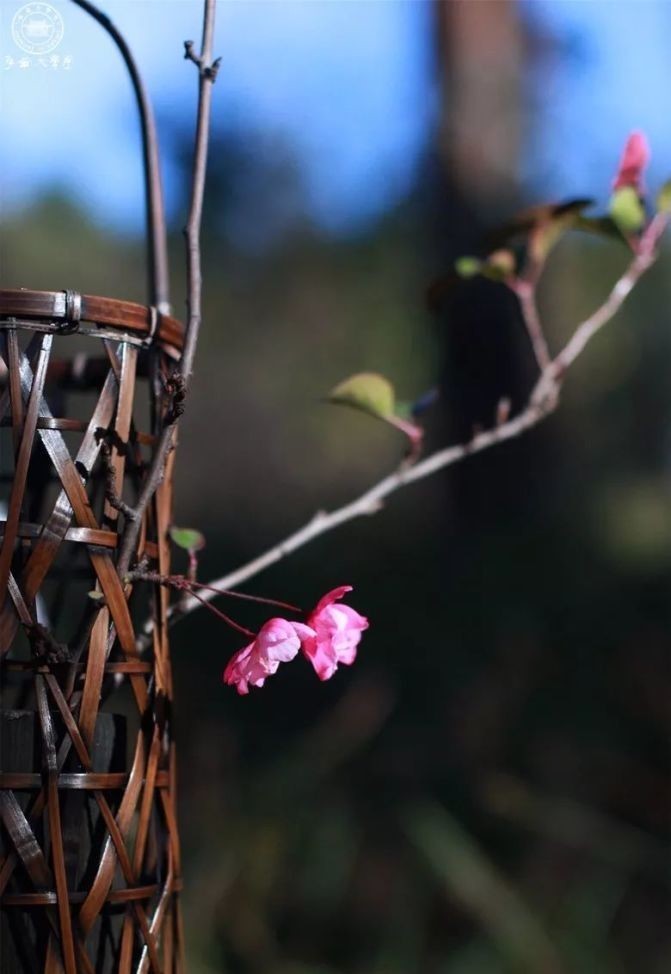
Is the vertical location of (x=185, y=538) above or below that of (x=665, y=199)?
below

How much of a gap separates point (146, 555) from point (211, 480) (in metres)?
2.36

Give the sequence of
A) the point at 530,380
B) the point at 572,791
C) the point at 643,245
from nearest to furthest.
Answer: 1. the point at 643,245
2. the point at 572,791
3. the point at 530,380

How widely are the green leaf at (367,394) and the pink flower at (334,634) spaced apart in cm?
23

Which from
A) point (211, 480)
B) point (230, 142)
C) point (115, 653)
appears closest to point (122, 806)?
point (115, 653)

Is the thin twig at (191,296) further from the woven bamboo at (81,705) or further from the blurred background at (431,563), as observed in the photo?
the blurred background at (431,563)

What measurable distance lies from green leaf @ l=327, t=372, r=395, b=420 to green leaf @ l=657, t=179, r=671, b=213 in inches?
9.8

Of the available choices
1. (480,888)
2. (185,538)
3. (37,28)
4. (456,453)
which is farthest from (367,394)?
(480,888)

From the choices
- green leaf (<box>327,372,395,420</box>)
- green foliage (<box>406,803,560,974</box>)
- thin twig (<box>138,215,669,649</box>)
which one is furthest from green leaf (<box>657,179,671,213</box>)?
green foliage (<box>406,803,560,974</box>)

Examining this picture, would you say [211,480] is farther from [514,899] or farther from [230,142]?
[514,899]

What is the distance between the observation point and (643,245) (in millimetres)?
838

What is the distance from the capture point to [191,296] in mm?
557

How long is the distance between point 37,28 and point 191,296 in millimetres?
239

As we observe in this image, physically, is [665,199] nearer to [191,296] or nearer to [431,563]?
[191,296]

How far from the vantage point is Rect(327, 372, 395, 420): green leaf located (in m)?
0.77
